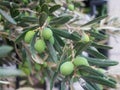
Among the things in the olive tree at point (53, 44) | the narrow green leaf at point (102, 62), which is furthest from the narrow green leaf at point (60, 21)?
the narrow green leaf at point (102, 62)

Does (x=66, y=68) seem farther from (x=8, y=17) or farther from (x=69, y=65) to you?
(x=8, y=17)

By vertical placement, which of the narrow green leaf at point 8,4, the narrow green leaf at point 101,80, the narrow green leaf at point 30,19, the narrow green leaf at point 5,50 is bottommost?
the narrow green leaf at point 5,50

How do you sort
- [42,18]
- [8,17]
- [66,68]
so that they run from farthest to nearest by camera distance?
[8,17] → [42,18] → [66,68]

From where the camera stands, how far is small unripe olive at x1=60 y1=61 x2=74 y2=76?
689 mm

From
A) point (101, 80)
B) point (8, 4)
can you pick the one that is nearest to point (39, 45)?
point (101, 80)

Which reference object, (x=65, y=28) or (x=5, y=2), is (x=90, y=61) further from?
(x=5, y=2)

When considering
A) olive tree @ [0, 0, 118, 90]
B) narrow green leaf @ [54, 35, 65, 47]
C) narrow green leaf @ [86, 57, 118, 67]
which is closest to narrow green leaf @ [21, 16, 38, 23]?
olive tree @ [0, 0, 118, 90]

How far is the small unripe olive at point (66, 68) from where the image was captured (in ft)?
2.26

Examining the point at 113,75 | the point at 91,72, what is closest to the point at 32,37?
the point at 91,72

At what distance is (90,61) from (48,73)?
25 centimetres

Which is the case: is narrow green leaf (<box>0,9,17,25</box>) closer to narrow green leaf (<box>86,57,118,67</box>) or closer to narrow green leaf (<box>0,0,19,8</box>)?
narrow green leaf (<box>0,0,19,8</box>)

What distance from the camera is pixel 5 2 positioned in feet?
3.21

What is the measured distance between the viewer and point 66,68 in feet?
2.27

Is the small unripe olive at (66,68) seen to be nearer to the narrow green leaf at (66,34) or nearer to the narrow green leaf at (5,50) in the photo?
the narrow green leaf at (66,34)
